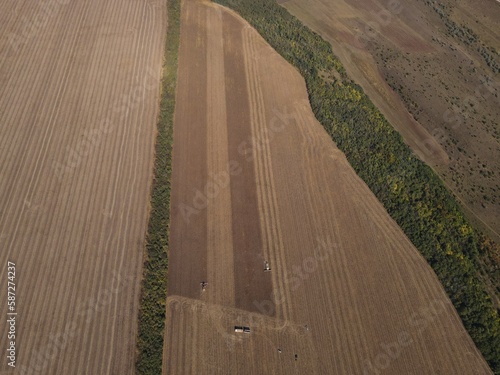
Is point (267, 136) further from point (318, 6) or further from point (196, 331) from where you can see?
point (318, 6)

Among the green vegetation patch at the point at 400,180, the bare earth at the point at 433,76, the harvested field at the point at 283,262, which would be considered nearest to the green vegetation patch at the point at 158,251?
the harvested field at the point at 283,262

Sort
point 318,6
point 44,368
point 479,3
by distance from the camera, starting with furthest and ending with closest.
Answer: point 479,3 < point 318,6 < point 44,368

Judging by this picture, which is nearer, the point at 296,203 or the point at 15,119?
the point at 296,203

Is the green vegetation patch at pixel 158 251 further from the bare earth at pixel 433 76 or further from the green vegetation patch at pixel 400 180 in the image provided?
the bare earth at pixel 433 76

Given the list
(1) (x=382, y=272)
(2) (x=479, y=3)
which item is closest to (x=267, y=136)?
(1) (x=382, y=272)

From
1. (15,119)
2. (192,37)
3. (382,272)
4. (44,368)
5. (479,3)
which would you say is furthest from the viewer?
(479,3)
